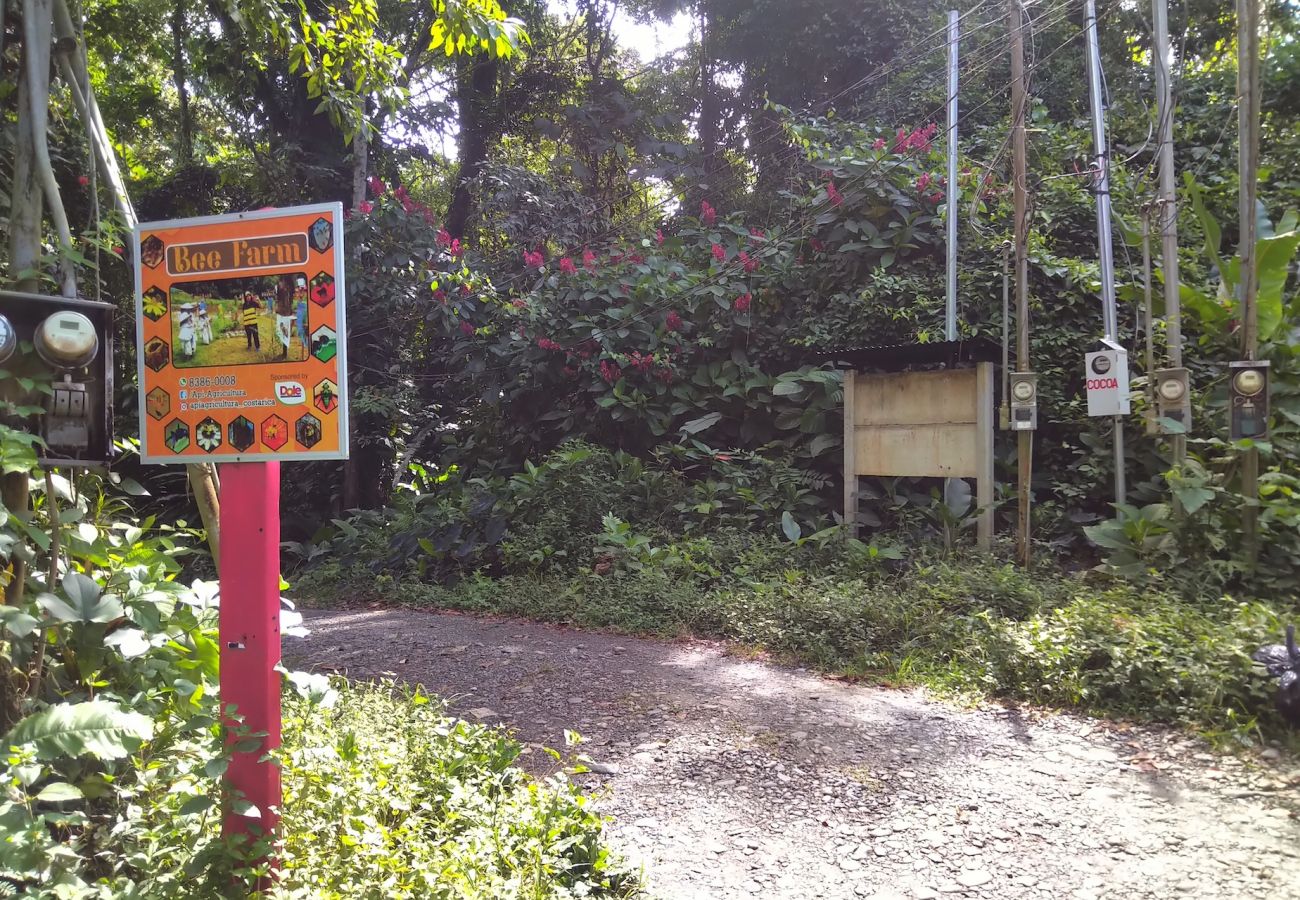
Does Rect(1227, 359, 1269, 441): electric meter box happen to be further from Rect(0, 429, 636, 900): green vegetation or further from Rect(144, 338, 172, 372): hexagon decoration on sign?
Rect(144, 338, 172, 372): hexagon decoration on sign

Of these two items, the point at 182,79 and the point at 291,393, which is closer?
the point at 291,393

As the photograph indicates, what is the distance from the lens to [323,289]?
2.50 m

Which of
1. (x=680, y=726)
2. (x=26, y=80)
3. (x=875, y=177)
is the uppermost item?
(x=875, y=177)

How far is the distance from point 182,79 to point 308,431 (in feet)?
47.1

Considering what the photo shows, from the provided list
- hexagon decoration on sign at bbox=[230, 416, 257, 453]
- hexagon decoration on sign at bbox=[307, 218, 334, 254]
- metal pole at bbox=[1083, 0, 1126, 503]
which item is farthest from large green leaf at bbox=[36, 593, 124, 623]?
metal pole at bbox=[1083, 0, 1126, 503]

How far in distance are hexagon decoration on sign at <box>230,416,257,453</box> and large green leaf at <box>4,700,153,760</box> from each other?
748 millimetres

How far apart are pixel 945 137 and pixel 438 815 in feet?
32.9

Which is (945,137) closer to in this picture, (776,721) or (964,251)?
(964,251)

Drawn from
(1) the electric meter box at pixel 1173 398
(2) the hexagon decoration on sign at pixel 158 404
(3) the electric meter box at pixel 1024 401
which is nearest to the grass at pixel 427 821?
(2) the hexagon decoration on sign at pixel 158 404

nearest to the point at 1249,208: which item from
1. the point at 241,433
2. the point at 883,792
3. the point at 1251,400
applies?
the point at 1251,400

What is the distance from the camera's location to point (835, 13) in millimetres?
15492

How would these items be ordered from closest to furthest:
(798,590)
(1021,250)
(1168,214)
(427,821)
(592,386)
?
(427,821), (798,590), (1168,214), (1021,250), (592,386)

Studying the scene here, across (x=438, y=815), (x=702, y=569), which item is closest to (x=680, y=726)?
(x=438, y=815)

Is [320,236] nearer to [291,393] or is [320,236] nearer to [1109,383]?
[291,393]
